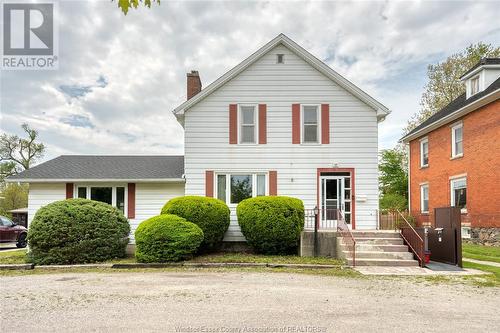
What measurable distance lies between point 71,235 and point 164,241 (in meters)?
3.05

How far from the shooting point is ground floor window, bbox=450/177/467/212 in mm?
20734

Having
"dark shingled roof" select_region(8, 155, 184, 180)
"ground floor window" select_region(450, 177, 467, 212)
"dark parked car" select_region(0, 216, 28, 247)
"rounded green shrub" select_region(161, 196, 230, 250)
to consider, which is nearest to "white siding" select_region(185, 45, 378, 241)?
"rounded green shrub" select_region(161, 196, 230, 250)

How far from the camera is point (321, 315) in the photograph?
20.9 feet

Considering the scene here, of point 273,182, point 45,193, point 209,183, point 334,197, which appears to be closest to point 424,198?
point 334,197

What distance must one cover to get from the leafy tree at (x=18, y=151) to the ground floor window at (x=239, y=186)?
35401 millimetres

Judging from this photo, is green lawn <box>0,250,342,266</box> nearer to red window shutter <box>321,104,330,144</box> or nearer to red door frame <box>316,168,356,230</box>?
red door frame <box>316,168,356,230</box>

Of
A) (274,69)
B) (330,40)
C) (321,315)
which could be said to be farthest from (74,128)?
(321,315)

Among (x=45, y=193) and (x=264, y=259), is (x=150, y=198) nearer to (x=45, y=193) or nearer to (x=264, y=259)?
(x=45, y=193)

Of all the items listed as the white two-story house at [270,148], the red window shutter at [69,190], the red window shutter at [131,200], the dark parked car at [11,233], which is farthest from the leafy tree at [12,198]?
the red window shutter at [131,200]

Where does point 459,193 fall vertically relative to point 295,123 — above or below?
below

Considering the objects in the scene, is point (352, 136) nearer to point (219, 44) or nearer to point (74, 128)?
point (219, 44)

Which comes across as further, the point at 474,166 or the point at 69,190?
the point at 474,166

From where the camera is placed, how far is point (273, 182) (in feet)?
53.2

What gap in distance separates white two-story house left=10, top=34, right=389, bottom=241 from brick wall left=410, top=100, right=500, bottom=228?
5984mm
